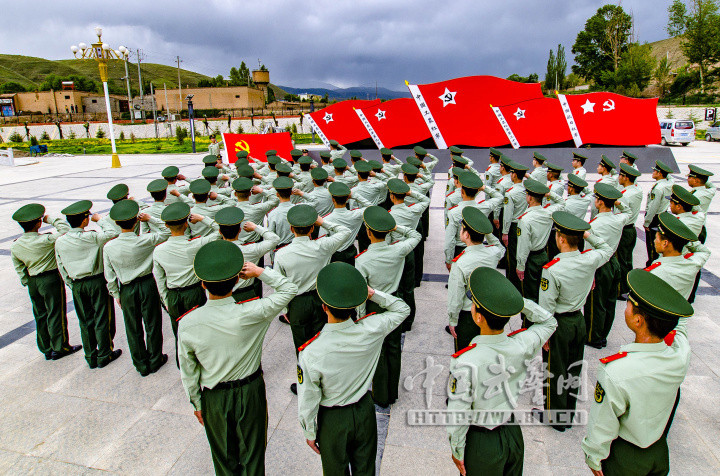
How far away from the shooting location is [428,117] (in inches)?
529

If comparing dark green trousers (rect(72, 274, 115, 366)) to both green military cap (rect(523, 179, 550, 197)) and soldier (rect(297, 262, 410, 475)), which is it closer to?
soldier (rect(297, 262, 410, 475))

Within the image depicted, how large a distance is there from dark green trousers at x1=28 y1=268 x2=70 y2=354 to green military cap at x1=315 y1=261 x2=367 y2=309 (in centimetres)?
362

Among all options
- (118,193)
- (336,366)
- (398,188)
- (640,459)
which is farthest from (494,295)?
(118,193)

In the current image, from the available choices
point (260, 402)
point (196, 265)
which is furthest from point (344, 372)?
point (196, 265)

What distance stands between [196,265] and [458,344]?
235 centimetres

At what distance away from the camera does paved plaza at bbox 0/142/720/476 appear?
3059 millimetres

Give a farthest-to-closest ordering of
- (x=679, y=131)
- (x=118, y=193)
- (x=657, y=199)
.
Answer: (x=679, y=131), (x=657, y=199), (x=118, y=193)

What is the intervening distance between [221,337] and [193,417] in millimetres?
1632

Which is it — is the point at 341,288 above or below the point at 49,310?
above

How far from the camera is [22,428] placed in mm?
3500

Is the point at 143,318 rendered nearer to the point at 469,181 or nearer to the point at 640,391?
the point at 469,181

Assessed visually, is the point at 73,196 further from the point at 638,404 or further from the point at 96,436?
the point at 638,404

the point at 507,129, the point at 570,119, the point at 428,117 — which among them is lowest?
the point at 507,129

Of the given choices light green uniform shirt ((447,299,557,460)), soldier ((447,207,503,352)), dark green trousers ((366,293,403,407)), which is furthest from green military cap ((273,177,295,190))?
light green uniform shirt ((447,299,557,460))
